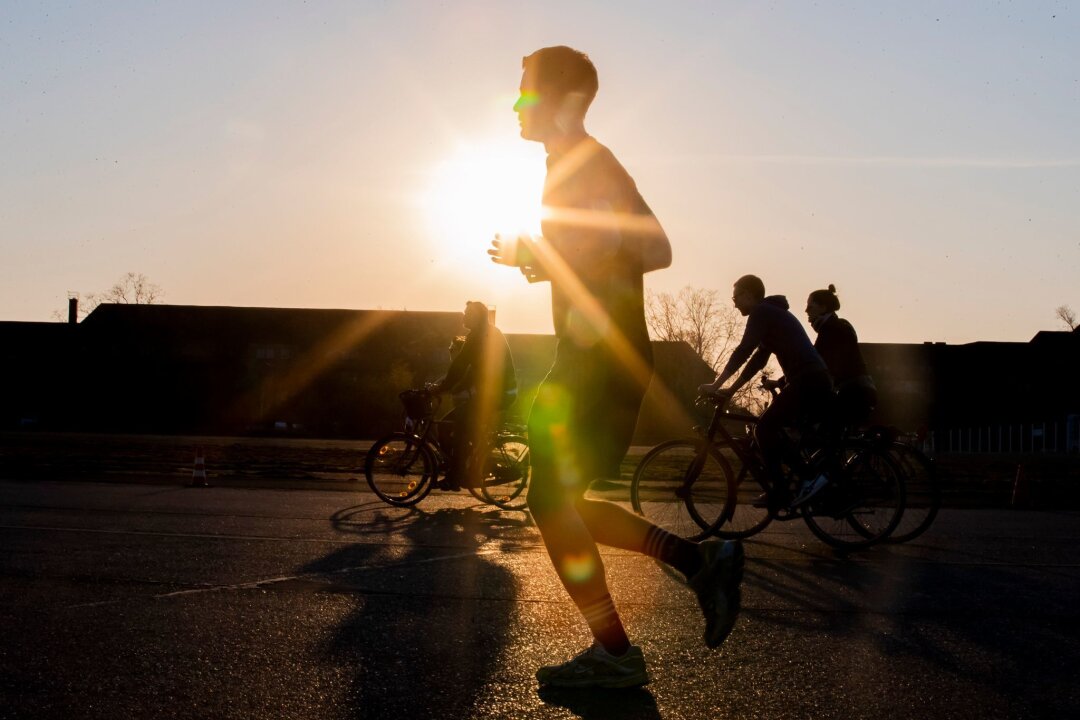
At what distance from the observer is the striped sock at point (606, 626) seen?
3.96m

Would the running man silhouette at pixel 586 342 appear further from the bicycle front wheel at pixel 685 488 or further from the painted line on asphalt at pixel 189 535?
the bicycle front wheel at pixel 685 488

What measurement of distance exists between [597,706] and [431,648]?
0.92 m

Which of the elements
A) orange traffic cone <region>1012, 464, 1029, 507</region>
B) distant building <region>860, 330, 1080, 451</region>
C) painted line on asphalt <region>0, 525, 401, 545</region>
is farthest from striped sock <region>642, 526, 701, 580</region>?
distant building <region>860, 330, 1080, 451</region>

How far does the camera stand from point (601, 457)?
13.0ft

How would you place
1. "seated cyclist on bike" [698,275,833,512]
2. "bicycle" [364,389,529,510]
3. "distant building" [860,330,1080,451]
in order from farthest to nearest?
1. "distant building" [860,330,1080,451]
2. "bicycle" [364,389,529,510]
3. "seated cyclist on bike" [698,275,833,512]

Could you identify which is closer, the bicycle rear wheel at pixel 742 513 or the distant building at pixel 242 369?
the bicycle rear wheel at pixel 742 513

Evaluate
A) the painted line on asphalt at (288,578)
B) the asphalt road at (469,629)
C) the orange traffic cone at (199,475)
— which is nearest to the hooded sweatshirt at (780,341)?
the asphalt road at (469,629)

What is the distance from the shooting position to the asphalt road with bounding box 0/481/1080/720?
12.4ft

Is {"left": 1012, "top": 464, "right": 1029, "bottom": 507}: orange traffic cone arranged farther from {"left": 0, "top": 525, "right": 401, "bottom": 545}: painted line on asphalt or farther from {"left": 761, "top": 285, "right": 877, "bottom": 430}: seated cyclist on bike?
{"left": 0, "top": 525, "right": 401, "bottom": 545}: painted line on asphalt

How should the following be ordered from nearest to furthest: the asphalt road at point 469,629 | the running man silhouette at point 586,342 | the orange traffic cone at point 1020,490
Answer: the asphalt road at point 469,629 < the running man silhouette at point 586,342 < the orange traffic cone at point 1020,490

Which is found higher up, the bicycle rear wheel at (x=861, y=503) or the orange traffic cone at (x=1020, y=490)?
the bicycle rear wheel at (x=861, y=503)

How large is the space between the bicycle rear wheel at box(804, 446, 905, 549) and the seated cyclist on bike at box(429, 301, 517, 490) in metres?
3.90

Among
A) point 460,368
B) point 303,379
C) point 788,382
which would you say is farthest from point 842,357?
point 303,379

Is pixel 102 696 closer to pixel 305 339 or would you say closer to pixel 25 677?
Answer: pixel 25 677
